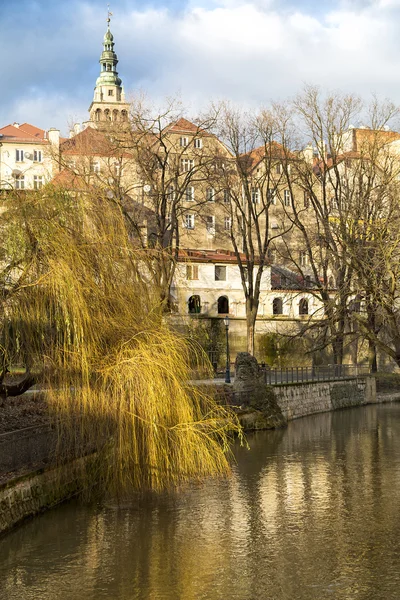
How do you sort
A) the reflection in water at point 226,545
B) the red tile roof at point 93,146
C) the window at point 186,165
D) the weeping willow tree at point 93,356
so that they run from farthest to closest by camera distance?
1. the window at point 186,165
2. the red tile roof at point 93,146
3. the weeping willow tree at point 93,356
4. the reflection in water at point 226,545

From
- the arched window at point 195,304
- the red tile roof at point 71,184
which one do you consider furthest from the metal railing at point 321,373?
the red tile roof at point 71,184

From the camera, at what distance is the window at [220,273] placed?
6215 centimetres

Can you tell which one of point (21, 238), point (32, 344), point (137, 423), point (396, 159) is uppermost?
point (396, 159)

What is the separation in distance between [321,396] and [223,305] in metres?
21.0

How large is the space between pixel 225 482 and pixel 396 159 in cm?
2965

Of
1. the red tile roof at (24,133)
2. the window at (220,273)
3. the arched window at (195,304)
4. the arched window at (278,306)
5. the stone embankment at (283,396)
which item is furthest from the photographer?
the red tile roof at (24,133)

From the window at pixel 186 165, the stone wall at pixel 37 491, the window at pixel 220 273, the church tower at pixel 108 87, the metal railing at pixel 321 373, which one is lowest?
the stone wall at pixel 37 491

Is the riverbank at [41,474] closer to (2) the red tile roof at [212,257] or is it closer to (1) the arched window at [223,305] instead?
(1) the arched window at [223,305]

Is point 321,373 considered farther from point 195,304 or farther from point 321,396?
point 195,304

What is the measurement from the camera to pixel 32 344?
1608cm

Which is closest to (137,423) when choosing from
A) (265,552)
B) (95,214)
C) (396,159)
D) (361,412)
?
(265,552)

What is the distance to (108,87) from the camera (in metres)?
112

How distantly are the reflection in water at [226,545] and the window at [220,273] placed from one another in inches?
1583

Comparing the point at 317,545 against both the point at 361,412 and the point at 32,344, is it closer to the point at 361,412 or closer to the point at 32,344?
the point at 32,344
